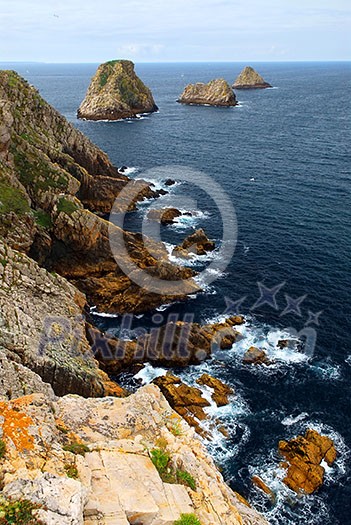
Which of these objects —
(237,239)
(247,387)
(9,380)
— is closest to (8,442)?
(9,380)

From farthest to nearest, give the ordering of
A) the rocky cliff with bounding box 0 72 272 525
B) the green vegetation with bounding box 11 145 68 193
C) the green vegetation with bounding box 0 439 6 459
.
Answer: the green vegetation with bounding box 11 145 68 193, the rocky cliff with bounding box 0 72 272 525, the green vegetation with bounding box 0 439 6 459

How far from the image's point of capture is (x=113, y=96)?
620 ft

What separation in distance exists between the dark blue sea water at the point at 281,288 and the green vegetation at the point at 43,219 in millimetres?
16342

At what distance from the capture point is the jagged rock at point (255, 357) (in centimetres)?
5016

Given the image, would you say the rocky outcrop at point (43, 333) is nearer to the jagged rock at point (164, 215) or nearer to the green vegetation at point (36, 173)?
the green vegetation at point (36, 173)

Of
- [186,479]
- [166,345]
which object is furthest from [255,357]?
[186,479]

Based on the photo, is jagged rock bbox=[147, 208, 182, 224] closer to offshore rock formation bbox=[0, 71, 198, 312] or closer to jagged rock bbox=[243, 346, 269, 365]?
offshore rock formation bbox=[0, 71, 198, 312]

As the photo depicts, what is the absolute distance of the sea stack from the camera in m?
184

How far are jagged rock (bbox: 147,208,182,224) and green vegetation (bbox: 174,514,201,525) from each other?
71.6m

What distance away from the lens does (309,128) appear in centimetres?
16212

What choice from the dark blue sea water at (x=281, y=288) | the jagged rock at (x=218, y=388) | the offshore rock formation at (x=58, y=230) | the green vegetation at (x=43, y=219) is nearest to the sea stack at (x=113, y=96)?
the dark blue sea water at (x=281, y=288)

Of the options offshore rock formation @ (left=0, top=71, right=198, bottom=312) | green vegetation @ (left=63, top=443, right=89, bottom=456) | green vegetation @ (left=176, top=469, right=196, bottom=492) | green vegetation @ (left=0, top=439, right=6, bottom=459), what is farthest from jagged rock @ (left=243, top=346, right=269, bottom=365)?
green vegetation @ (left=0, top=439, right=6, bottom=459)

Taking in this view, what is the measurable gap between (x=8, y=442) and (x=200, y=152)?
12601cm

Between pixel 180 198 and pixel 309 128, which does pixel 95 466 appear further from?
pixel 309 128
